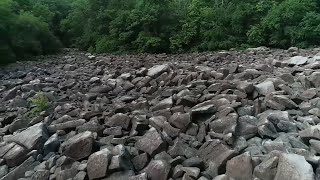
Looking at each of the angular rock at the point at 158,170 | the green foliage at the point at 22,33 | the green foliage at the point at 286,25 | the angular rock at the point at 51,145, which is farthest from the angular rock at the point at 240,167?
the green foliage at the point at 286,25

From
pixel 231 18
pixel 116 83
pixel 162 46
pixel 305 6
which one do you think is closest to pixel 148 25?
pixel 162 46

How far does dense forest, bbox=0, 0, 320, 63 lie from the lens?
18.5 metres

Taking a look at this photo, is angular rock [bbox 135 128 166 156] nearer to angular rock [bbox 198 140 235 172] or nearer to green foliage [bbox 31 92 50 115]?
angular rock [bbox 198 140 235 172]

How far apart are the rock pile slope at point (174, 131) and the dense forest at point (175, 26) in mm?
10301

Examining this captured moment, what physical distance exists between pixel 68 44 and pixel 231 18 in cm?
1348

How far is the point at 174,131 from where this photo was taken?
607 cm

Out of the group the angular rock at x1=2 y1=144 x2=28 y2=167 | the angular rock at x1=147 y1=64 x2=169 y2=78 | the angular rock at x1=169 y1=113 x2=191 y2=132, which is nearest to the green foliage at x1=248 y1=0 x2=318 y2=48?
the angular rock at x1=147 y1=64 x2=169 y2=78

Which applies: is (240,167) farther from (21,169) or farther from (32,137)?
(32,137)

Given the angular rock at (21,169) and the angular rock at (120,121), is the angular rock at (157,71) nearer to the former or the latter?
the angular rock at (120,121)

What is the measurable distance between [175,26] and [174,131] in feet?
52.5

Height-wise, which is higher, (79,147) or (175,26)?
(79,147)

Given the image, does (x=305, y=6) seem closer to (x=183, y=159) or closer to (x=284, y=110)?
(x=284, y=110)

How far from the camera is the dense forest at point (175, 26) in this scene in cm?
1855

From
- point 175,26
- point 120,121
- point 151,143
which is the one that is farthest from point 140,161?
point 175,26
